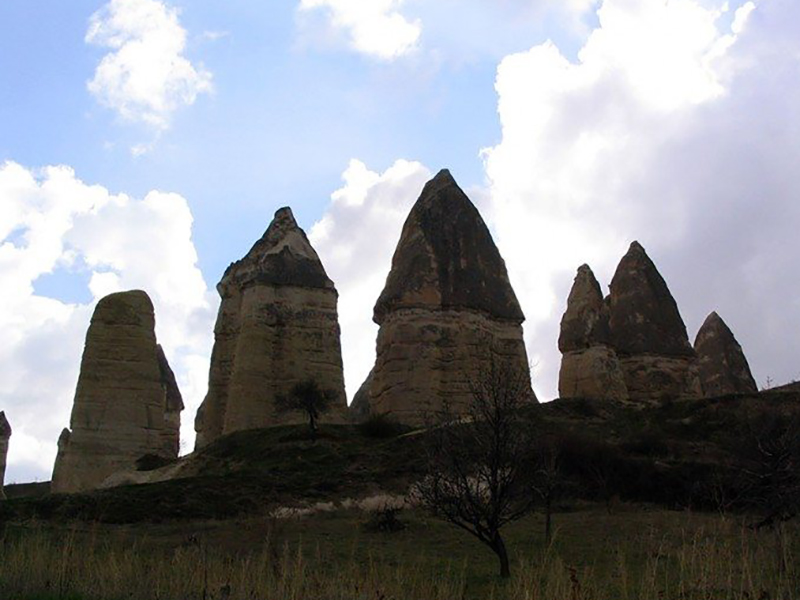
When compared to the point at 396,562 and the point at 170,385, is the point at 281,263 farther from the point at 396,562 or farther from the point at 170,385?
the point at 396,562

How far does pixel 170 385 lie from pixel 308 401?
48.6 ft

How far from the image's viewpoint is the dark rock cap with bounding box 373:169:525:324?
1037 inches

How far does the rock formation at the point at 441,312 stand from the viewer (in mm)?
24672

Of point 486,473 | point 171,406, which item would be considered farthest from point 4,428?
point 486,473

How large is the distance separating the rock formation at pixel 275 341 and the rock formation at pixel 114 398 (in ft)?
8.99

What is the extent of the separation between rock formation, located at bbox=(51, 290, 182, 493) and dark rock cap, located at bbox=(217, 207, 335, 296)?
4.19m

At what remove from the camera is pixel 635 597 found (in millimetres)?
7984

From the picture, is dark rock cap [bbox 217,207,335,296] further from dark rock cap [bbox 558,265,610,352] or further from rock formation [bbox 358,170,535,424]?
dark rock cap [bbox 558,265,610,352]

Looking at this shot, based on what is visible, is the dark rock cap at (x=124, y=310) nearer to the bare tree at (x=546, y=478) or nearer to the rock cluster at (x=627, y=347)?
the bare tree at (x=546, y=478)

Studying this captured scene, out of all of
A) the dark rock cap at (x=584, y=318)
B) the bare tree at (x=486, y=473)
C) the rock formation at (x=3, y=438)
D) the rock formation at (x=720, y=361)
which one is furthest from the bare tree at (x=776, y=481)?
the rock formation at (x=3, y=438)

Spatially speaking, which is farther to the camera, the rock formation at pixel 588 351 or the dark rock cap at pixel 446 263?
the rock formation at pixel 588 351

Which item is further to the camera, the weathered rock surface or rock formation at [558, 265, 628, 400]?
the weathered rock surface

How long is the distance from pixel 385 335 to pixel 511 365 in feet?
12.3

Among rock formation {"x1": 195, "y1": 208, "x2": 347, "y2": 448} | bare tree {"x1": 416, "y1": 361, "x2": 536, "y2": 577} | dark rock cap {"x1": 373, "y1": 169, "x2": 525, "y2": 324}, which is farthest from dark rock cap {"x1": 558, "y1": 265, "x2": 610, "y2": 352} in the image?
bare tree {"x1": 416, "y1": 361, "x2": 536, "y2": 577}
